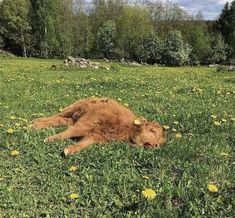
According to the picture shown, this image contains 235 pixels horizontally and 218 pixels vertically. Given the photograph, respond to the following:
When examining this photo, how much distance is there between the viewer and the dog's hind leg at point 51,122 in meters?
7.74

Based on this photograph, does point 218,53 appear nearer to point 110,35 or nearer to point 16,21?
point 110,35

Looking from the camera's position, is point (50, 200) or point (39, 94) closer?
point (50, 200)

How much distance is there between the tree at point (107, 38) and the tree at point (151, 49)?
575cm

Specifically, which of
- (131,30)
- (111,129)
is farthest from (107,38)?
(111,129)

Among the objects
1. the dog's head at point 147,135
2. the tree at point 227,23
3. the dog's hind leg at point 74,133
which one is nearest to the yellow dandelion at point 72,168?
the dog's hind leg at point 74,133

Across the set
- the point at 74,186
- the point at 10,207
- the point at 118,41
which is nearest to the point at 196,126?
the point at 74,186

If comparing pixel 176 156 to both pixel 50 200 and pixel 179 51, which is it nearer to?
pixel 50 200

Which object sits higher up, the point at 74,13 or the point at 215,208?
the point at 215,208

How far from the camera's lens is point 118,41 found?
67.8 m

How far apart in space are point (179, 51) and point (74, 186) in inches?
2342

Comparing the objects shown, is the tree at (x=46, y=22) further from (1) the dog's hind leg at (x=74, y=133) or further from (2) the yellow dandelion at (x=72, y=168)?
(2) the yellow dandelion at (x=72, y=168)

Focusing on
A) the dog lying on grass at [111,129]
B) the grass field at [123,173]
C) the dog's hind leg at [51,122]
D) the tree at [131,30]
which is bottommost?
the tree at [131,30]

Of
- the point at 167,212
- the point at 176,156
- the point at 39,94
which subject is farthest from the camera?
the point at 39,94

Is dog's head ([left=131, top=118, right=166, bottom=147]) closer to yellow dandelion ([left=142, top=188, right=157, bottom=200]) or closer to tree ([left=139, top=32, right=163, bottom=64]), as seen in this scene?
yellow dandelion ([left=142, top=188, right=157, bottom=200])
